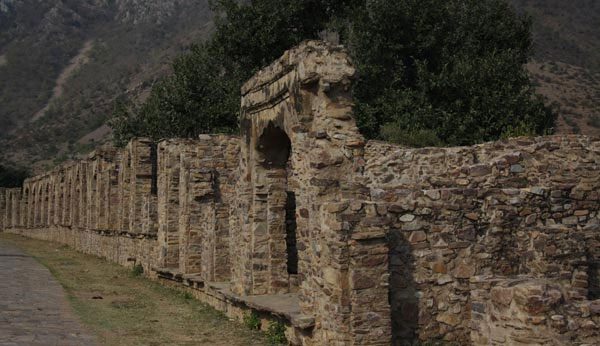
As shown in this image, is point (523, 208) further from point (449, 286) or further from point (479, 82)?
point (479, 82)

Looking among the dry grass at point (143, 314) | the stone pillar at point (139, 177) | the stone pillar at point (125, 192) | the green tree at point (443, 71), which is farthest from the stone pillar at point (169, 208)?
the green tree at point (443, 71)

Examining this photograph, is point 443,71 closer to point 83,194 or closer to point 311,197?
point 83,194

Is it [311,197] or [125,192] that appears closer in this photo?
[311,197]

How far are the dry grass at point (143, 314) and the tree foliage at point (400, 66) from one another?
10.1 metres

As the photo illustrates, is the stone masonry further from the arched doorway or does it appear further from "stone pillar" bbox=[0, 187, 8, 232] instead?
"stone pillar" bbox=[0, 187, 8, 232]

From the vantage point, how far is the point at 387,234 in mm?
7883

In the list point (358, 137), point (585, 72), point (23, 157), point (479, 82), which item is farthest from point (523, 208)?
point (23, 157)

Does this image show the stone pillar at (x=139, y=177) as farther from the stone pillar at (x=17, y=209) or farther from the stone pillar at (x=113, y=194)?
the stone pillar at (x=17, y=209)

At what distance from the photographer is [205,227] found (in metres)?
13.6

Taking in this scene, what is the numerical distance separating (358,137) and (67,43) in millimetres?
118914

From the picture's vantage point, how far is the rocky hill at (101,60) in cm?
5153

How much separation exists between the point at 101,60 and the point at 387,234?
108 m

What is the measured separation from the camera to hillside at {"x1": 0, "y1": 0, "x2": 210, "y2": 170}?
263 ft

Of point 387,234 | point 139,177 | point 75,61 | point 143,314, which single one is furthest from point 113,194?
point 75,61
